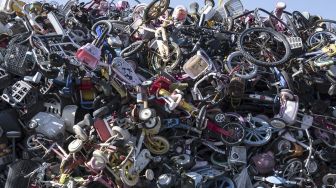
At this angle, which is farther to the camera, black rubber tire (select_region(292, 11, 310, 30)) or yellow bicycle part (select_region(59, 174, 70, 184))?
black rubber tire (select_region(292, 11, 310, 30))

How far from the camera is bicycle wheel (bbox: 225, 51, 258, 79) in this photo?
938 centimetres

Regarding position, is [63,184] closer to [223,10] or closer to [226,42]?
[226,42]

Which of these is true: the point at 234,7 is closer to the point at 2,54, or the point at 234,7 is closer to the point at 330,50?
the point at 330,50

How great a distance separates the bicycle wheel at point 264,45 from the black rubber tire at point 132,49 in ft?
6.68

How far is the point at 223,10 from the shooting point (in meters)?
13.0

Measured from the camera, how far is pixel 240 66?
952cm

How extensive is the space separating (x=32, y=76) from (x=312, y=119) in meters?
5.45

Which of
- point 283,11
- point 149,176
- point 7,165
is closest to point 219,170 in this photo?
point 149,176

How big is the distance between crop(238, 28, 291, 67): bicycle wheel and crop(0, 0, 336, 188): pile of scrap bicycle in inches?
1.1

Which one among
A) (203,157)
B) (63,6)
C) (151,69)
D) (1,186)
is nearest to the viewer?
(1,186)

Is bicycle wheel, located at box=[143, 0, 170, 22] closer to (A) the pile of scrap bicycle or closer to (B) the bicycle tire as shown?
(A) the pile of scrap bicycle

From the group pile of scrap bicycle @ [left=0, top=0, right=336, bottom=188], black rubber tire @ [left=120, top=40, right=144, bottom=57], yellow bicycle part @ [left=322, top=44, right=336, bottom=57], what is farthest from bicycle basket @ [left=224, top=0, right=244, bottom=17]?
black rubber tire @ [left=120, top=40, right=144, bottom=57]

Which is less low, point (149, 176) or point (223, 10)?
point (223, 10)

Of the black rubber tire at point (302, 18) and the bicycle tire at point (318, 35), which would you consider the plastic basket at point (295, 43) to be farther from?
the black rubber tire at point (302, 18)
